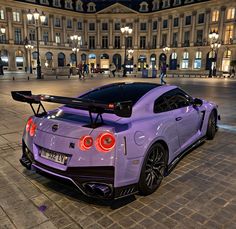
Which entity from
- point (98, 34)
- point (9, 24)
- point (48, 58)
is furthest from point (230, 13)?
point (9, 24)

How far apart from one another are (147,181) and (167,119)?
3.38 ft

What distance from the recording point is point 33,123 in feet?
11.5

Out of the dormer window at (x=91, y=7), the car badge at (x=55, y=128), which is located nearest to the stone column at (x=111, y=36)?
the dormer window at (x=91, y=7)

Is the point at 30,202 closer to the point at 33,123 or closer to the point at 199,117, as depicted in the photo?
the point at 33,123

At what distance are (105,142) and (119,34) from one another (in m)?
70.4

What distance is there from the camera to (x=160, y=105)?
3914mm

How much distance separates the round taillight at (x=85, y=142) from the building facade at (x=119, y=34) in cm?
4976

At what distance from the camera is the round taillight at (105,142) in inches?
112

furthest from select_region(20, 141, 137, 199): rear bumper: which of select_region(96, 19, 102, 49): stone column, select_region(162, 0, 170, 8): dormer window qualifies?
select_region(96, 19, 102, 49): stone column

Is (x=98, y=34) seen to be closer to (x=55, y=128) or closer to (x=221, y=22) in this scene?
(x=221, y=22)

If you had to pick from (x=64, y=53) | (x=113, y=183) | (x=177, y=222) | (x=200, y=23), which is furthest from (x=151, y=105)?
(x=64, y=53)

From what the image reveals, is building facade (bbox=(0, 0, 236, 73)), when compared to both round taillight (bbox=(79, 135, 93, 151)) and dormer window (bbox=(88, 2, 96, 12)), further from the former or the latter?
round taillight (bbox=(79, 135, 93, 151))

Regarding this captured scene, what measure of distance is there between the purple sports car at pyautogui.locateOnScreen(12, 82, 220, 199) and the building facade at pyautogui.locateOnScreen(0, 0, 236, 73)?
48472 mm

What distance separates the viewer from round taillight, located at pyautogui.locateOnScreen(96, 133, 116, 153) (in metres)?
2.84
